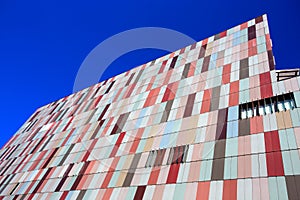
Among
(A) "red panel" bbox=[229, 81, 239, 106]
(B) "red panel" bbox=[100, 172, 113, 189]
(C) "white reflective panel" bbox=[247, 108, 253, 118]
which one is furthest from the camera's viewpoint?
(B) "red panel" bbox=[100, 172, 113, 189]

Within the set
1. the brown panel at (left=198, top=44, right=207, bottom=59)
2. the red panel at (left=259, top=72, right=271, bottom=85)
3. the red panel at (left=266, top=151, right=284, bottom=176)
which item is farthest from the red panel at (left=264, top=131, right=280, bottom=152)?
the brown panel at (left=198, top=44, right=207, bottom=59)

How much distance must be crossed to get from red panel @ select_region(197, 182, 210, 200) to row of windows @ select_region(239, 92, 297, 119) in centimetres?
904

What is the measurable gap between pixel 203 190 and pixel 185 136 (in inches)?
330

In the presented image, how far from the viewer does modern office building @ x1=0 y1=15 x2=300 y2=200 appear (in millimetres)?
20000

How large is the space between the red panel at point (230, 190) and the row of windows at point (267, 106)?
837cm

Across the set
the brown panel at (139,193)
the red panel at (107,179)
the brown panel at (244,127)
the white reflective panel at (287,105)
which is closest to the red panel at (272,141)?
the brown panel at (244,127)

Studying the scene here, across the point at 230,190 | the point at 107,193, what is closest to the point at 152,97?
the point at 107,193

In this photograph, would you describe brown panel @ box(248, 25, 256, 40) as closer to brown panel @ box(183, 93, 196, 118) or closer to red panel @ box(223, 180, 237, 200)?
brown panel @ box(183, 93, 196, 118)

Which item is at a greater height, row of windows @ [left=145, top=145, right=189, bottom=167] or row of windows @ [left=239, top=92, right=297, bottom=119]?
row of windows @ [left=239, top=92, right=297, bottom=119]

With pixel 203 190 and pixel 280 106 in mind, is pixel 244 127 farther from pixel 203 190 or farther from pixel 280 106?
pixel 203 190

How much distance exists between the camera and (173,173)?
79.0 ft

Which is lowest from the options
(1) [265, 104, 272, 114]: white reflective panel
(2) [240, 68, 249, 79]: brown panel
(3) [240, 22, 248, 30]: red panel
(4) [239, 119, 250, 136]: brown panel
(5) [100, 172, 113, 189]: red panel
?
(5) [100, 172, 113, 189]: red panel

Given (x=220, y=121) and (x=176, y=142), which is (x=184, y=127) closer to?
(x=176, y=142)

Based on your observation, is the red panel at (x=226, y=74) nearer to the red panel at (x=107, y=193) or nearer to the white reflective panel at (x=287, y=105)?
the white reflective panel at (x=287, y=105)
